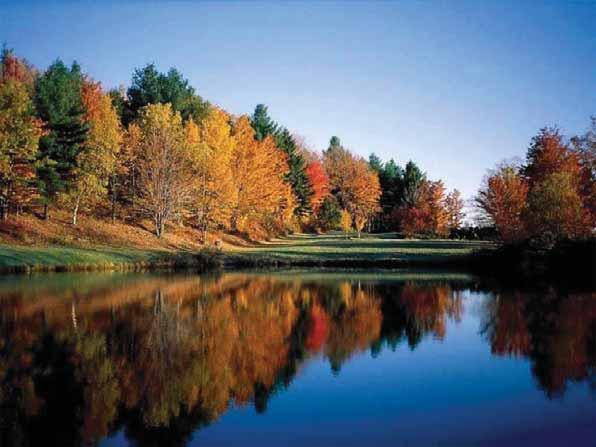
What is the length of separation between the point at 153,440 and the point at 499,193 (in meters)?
42.4

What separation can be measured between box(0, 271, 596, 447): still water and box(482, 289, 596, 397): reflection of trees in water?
2.9 inches

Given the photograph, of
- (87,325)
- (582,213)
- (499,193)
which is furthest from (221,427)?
(499,193)

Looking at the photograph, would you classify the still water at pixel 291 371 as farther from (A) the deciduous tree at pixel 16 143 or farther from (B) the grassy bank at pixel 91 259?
(A) the deciduous tree at pixel 16 143

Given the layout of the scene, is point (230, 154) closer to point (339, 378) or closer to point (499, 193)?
point (499, 193)

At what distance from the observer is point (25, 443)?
310 inches

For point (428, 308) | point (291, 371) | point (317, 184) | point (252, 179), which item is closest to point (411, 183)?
point (317, 184)

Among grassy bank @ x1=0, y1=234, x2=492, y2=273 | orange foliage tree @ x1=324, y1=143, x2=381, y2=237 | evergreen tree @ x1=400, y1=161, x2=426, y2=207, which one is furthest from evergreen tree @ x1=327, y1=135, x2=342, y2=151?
grassy bank @ x1=0, y1=234, x2=492, y2=273

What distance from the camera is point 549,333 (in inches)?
655

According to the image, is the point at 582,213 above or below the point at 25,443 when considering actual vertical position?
above

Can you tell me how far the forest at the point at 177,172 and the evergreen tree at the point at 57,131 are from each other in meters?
0.10

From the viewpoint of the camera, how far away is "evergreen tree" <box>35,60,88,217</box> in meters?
43.0

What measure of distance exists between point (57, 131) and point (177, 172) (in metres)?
9.82

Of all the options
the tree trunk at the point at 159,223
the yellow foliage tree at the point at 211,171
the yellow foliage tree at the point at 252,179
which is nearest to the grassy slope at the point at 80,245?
the tree trunk at the point at 159,223

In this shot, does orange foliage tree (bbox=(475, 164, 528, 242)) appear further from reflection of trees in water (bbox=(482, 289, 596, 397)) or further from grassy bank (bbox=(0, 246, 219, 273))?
grassy bank (bbox=(0, 246, 219, 273))
